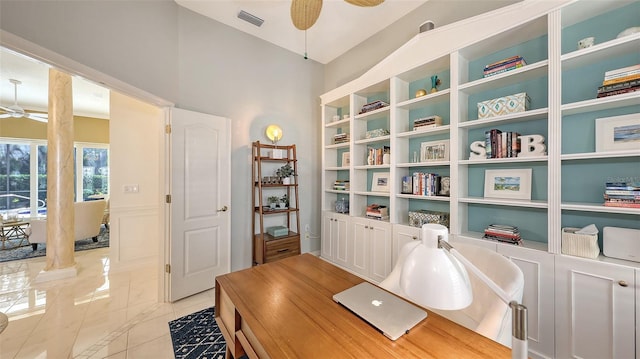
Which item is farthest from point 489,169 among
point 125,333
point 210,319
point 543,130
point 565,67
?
point 125,333

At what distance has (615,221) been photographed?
155cm

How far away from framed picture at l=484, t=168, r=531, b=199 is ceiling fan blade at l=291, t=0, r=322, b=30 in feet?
6.73

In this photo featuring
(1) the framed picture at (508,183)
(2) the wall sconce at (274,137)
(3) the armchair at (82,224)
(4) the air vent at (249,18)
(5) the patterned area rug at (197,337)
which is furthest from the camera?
(3) the armchair at (82,224)

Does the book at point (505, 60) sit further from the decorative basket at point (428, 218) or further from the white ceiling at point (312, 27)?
the decorative basket at point (428, 218)

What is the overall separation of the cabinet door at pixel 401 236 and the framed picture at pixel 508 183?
2.38 ft

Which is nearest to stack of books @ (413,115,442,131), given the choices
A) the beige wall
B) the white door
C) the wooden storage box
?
the wooden storage box

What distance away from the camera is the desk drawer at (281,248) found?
9.80 ft

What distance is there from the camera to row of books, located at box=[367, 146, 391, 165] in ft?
9.11

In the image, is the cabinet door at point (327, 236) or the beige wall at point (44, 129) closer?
the cabinet door at point (327, 236)

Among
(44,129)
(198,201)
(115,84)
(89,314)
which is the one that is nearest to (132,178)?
(198,201)

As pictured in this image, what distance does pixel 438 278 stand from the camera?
0.55 m

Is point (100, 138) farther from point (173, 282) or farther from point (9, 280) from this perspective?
point (173, 282)

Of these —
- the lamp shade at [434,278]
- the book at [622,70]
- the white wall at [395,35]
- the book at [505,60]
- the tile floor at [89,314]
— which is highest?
the white wall at [395,35]

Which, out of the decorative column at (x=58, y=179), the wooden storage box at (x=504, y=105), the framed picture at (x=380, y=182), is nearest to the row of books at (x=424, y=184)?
the framed picture at (x=380, y=182)
